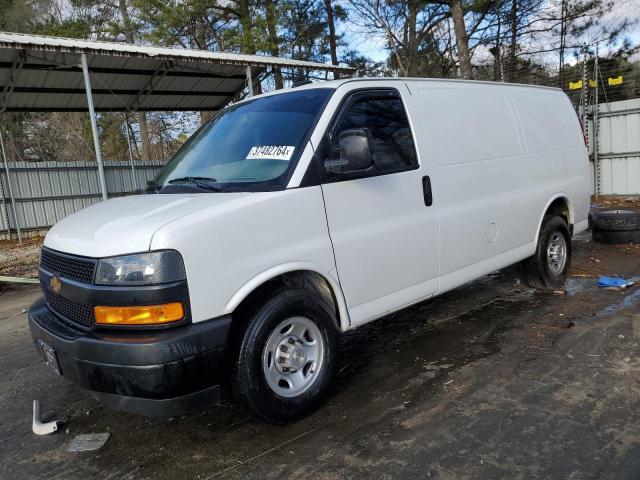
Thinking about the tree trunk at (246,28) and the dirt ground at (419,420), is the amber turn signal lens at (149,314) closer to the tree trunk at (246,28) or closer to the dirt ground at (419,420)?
the dirt ground at (419,420)

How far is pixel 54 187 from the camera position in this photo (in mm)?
14578

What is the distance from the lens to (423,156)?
3.86 m

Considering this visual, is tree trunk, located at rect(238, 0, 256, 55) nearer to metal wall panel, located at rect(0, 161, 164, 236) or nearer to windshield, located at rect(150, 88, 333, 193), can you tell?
metal wall panel, located at rect(0, 161, 164, 236)

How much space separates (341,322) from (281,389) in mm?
600

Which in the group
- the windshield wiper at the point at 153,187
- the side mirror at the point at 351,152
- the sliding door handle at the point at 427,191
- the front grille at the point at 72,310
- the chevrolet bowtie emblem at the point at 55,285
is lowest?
the front grille at the point at 72,310

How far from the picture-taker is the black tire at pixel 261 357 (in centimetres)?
281

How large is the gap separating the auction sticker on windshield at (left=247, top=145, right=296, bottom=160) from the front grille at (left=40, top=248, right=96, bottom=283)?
1.24m

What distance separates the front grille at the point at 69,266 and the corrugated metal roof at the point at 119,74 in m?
6.81

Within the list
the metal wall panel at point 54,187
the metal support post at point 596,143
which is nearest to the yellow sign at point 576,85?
the metal support post at point 596,143

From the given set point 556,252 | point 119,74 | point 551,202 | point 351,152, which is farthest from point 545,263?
point 119,74

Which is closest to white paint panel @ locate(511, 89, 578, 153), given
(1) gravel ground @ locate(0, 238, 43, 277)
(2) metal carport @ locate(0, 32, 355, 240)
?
(2) metal carport @ locate(0, 32, 355, 240)

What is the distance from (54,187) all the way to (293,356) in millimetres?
13899

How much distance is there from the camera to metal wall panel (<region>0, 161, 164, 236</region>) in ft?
45.4

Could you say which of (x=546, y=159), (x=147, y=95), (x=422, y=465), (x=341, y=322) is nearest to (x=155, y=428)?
(x=341, y=322)
